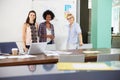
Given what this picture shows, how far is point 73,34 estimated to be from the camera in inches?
236

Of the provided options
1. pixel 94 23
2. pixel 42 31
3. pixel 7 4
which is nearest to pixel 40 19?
pixel 42 31

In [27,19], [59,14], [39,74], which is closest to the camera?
[39,74]

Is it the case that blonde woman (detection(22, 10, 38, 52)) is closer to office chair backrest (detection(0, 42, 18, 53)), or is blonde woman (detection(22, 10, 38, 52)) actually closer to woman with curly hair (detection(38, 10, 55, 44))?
woman with curly hair (detection(38, 10, 55, 44))

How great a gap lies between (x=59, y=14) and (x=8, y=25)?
1.38 metres

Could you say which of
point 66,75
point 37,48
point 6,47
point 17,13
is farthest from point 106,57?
point 17,13

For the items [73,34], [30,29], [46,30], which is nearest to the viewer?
[30,29]

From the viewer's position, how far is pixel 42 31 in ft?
18.4

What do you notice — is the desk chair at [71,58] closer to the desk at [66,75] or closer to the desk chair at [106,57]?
the desk chair at [106,57]

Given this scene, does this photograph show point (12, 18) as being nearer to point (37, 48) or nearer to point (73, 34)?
point (73, 34)

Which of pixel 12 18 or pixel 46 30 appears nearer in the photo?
pixel 46 30

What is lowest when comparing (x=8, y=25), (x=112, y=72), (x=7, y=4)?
(x=112, y=72)

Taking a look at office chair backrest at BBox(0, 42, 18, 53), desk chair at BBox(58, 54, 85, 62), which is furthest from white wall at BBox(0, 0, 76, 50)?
desk chair at BBox(58, 54, 85, 62)

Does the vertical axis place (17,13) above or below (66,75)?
above

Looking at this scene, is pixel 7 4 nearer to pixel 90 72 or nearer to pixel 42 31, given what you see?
pixel 42 31
